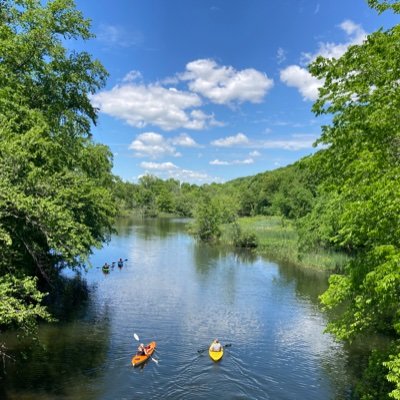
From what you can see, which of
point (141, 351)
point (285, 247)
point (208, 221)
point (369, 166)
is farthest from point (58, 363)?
point (208, 221)

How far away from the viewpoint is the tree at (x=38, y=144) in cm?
1439

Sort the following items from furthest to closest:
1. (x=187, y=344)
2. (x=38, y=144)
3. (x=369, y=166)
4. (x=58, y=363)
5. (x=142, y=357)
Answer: (x=187, y=344) → (x=142, y=357) → (x=58, y=363) → (x=38, y=144) → (x=369, y=166)

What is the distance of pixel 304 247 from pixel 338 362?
2851 centimetres

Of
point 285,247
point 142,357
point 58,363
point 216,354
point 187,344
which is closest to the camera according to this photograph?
point 58,363

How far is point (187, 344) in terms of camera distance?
2372 cm

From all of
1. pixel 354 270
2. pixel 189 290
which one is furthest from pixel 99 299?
pixel 354 270

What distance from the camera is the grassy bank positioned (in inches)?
1806

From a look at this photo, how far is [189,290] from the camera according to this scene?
3609cm

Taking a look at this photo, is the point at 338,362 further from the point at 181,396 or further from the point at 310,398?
the point at 181,396

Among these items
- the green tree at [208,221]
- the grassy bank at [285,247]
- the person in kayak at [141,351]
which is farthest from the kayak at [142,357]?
the green tree at [208,221]

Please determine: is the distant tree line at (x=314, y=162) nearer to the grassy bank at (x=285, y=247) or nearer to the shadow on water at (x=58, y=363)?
the shadow on water at (x=58, y=363)

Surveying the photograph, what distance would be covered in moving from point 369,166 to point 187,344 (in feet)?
54.2

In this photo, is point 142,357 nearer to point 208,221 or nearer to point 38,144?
point 38,144

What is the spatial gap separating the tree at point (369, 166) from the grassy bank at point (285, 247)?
32225 mm
